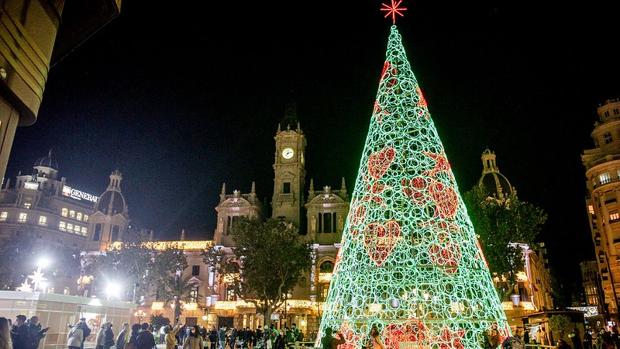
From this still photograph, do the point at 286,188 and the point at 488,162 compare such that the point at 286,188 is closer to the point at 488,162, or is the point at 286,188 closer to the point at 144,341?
the point at 488,162

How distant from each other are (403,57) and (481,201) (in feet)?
74.0

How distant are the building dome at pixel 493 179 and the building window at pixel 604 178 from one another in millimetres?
10086

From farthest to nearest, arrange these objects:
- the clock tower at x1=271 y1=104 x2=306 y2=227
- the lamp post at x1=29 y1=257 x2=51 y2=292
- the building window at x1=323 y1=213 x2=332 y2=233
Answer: the clock tower at x1=271 y1=104 x2=306 y2=227
the building window at x1=323 y1=213 x2=332 y2=233
the lamp post at x1=29 y1=257 x2=51 y2=292

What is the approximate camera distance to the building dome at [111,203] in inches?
2466

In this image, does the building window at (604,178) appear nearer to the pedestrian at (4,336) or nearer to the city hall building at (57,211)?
the pedestrian at (4,336)

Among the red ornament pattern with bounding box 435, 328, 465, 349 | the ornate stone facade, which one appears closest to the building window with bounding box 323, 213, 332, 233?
the ornate stone facade

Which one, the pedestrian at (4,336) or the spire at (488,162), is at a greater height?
→ the spire at (488,162)

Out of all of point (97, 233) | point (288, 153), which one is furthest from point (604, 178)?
point (97, 233)

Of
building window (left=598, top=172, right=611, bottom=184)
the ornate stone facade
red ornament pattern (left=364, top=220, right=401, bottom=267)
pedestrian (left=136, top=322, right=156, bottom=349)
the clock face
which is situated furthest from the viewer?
the clock face

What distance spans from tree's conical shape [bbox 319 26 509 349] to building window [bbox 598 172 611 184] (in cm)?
4830

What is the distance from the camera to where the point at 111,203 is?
6341 cm

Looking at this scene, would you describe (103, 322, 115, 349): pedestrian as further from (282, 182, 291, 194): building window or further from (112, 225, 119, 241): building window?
(112, 225, 119, 241): building window

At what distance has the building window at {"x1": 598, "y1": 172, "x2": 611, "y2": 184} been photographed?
52281 millimetres

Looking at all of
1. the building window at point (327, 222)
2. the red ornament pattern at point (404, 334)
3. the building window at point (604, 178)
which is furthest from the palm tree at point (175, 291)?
the building window at point (604, 178)
